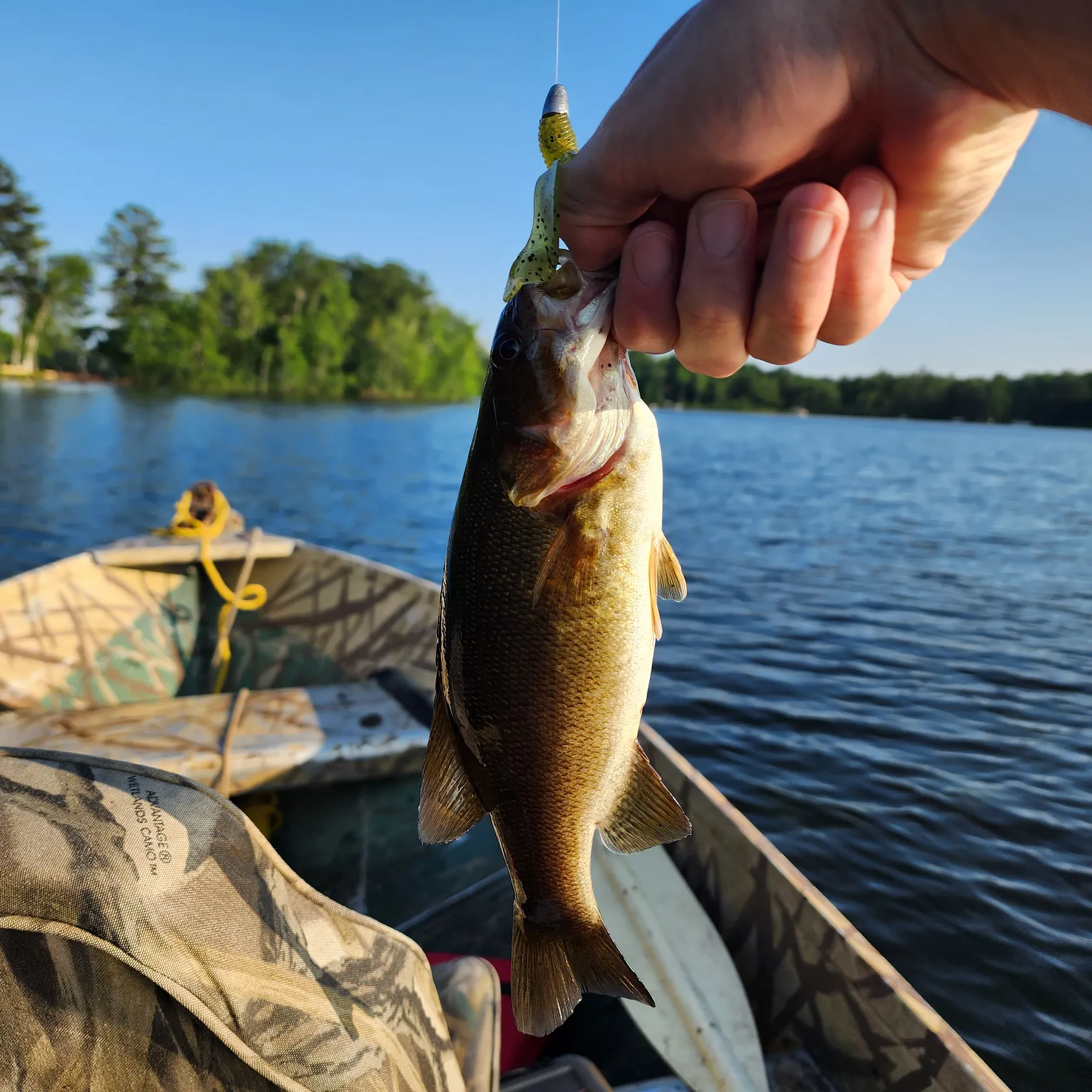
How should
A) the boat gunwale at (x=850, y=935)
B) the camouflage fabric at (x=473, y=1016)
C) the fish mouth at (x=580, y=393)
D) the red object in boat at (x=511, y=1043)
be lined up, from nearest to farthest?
the fish mouth at (x=580, y=393) < the camouflage fabric at (x=473, y=1016) < the boat gunwale at (x=850, y=935) < the red object in boat at (x=511, y=1043)

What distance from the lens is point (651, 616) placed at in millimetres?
1922

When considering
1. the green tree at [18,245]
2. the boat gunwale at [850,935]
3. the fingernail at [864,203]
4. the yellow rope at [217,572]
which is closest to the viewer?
the fingernail at [864,203]

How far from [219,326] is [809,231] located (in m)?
88.0

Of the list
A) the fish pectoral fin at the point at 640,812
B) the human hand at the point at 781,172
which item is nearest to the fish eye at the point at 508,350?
the human hand at the point at 781,172

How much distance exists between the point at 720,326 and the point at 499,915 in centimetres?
425

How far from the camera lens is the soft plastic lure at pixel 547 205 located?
1.69m

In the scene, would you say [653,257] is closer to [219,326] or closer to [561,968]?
[561,968]

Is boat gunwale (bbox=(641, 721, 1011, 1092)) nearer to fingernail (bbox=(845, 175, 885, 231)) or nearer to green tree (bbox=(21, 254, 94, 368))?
fingernail (bbox=(845, 175, 885, 231))

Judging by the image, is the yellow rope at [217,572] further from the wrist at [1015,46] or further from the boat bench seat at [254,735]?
the wrist at [1015,46]

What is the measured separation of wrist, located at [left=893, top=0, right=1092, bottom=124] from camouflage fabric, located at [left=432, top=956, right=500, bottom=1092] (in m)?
2.66

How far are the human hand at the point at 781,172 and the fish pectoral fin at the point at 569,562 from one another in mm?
472

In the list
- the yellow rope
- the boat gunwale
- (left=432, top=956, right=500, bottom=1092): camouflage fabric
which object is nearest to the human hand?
(left=432, top=956, right=500, bottom=1092): camouflage fabric

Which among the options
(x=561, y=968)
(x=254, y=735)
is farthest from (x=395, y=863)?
(x=561, y=968)

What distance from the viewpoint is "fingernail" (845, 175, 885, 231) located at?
4.64 ft
